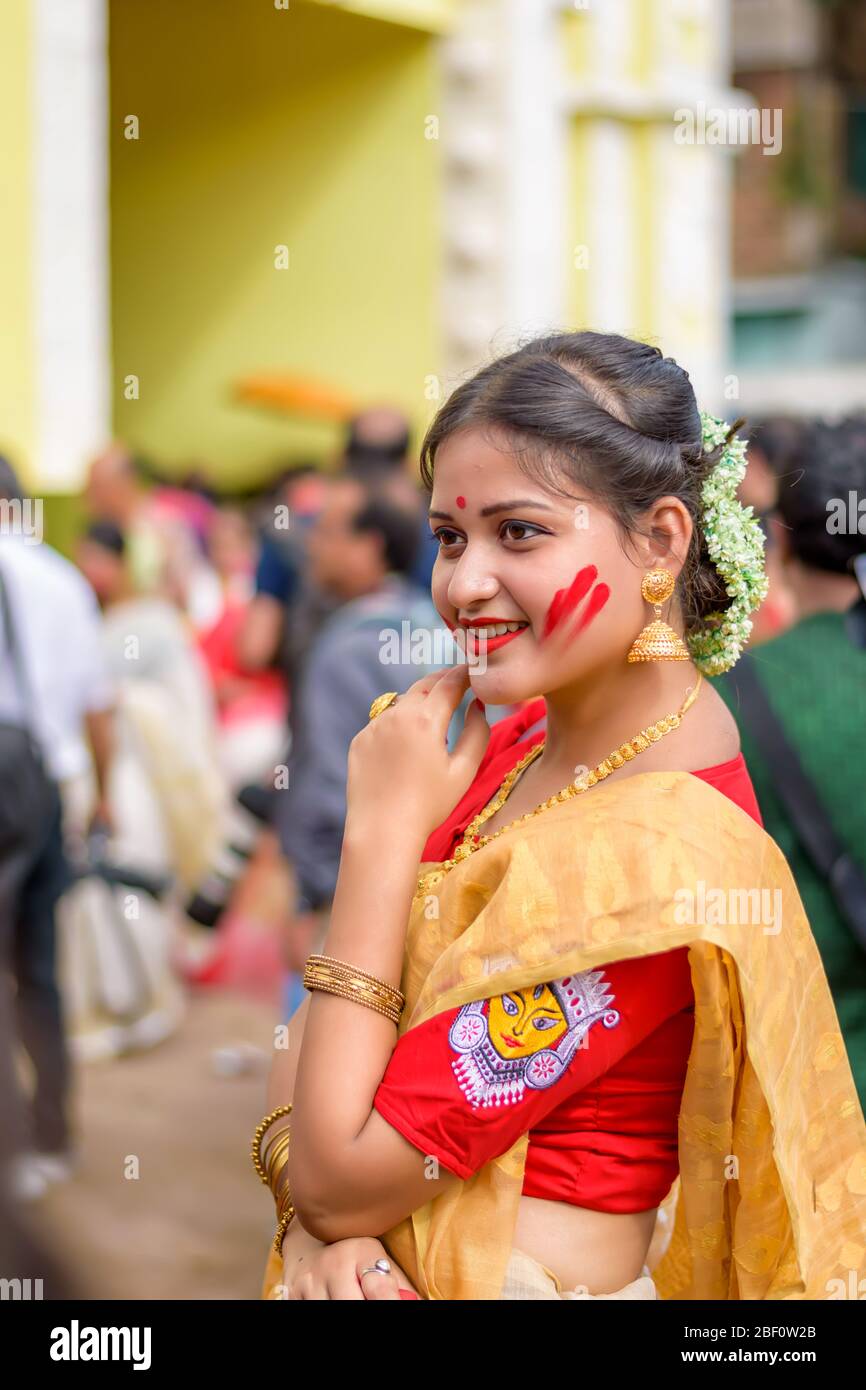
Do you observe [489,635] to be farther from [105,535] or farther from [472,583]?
[105,535]

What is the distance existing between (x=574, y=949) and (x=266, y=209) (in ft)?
28.2

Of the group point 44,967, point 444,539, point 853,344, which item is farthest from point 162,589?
point 853,344

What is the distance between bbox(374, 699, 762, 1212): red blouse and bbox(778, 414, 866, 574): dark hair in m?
1.31

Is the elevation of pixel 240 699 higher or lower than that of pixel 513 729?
higher

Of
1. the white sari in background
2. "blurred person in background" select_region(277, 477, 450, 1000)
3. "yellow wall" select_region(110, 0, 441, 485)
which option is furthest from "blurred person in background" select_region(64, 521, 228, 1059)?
"yellow wall" select_region(110, 0, 441, 485)

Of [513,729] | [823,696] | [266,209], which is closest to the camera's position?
[513,729]

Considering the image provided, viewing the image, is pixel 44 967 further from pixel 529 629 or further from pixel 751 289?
pixel 751 289

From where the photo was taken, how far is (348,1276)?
5.00ft

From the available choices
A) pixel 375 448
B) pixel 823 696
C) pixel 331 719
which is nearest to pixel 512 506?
pixel 823 696

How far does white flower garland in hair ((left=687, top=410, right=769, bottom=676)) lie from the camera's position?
1.68 m

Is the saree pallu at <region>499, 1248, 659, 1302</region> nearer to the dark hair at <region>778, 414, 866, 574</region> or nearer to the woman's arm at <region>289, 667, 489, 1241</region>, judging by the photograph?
the woman's arm at <region>289, 667, 489, 1241</region>

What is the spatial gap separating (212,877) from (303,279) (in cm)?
565

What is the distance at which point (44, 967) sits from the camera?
4.67 metres

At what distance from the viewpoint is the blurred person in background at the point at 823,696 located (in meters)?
2.41
